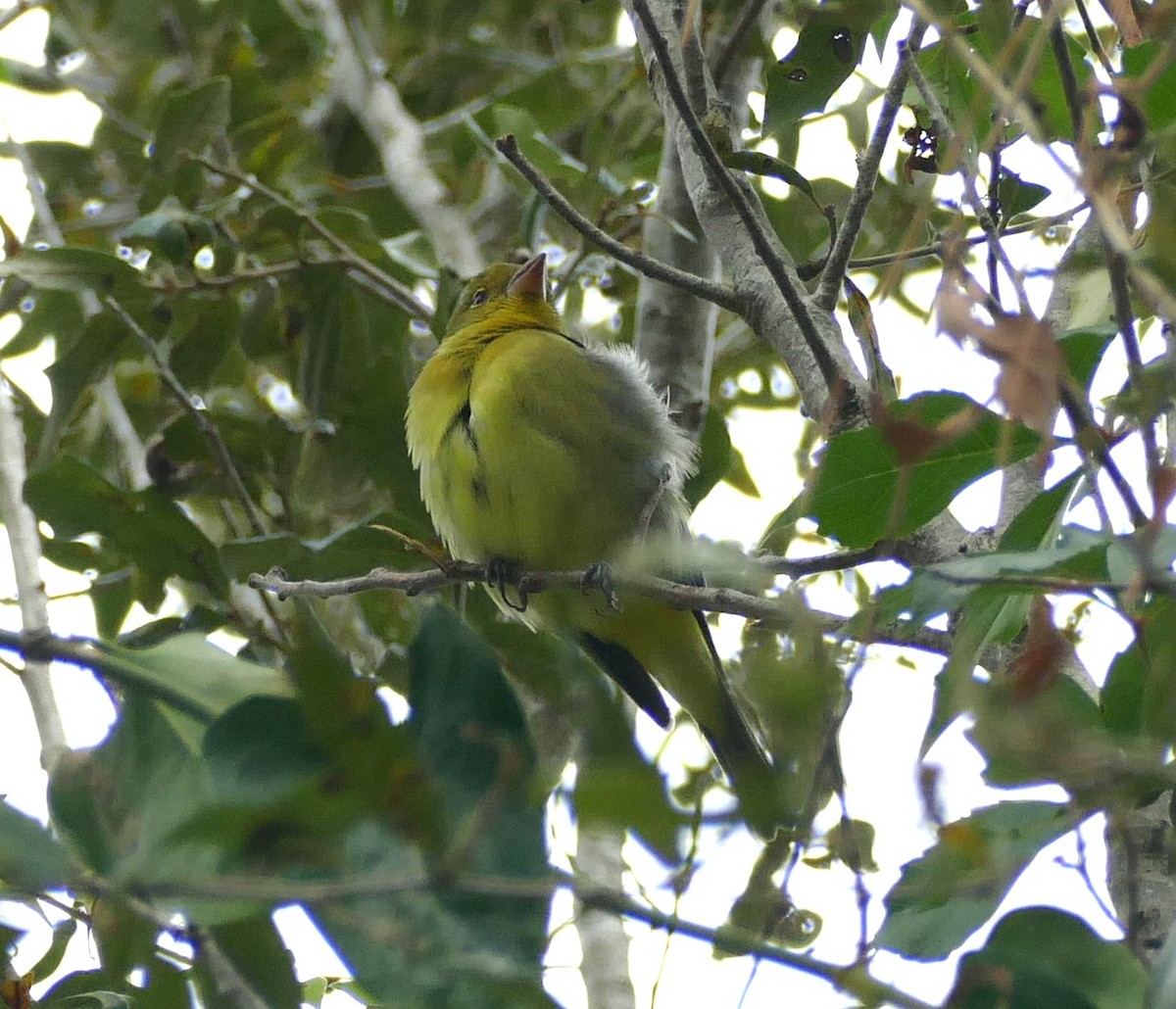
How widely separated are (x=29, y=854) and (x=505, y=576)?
9.95 feet

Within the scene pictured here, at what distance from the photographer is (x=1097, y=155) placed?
1.43 metres

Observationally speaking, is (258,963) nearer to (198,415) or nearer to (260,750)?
(260,750)

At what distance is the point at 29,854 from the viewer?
1084 mm

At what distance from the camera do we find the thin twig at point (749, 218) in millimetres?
2393

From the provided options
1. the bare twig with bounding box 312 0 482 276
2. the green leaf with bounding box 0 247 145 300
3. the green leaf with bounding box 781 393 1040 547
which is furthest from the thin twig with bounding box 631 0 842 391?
the bare twig with bounding box 312 0 482 276

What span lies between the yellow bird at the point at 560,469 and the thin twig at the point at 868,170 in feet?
4.48

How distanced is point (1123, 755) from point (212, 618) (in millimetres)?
2943

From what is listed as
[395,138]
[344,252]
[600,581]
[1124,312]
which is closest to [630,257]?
[600,581]

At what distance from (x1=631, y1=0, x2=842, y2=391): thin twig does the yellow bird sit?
58.5 inches

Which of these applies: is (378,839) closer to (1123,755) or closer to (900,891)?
(900,891)

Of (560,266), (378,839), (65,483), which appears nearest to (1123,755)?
(378,839)

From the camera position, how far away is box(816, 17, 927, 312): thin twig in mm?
2480

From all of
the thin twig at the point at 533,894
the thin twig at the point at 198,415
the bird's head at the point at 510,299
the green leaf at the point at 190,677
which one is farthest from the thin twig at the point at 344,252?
the thin twig at the point at 533,894

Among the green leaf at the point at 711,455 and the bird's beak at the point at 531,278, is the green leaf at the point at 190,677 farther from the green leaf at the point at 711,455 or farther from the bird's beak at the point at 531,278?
the bird's beak at the point at 531,278
